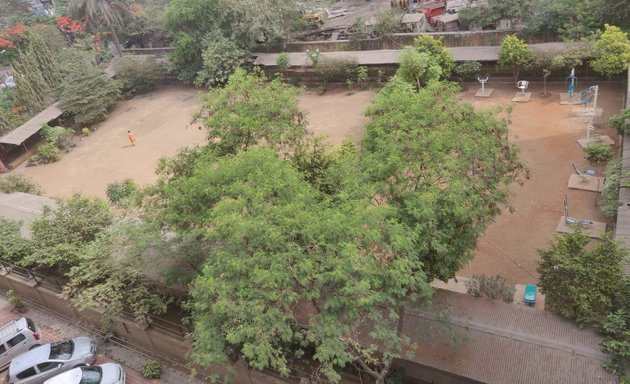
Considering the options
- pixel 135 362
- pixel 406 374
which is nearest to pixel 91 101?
pixel 135 362

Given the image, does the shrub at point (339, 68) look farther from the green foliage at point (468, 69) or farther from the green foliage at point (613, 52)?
the green foliage at point (613, 52)

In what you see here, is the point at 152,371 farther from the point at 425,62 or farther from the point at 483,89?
the point at 483,89

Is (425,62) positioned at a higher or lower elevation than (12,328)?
higher

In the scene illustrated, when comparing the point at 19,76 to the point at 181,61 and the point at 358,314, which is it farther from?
the point at 358,314

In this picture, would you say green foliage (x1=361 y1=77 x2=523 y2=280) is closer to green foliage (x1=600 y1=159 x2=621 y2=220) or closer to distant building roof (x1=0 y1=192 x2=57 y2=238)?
green foliage (x1=600 y1=159 x2=621 y2=220)

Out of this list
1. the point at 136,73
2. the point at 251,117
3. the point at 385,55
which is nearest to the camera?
the point at 251,117

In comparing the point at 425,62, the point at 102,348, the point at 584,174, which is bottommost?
the point at 102,348

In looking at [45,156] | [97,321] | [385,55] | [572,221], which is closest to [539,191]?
[572,221]
